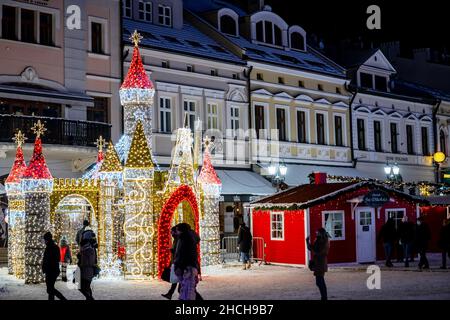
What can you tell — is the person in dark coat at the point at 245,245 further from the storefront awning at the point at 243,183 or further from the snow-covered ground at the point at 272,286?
the storefront awning at the point at 243,183

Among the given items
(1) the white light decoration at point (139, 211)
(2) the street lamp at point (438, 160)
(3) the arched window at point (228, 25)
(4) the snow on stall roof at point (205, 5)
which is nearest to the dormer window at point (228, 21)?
(3) the arched window at point (228, 25)

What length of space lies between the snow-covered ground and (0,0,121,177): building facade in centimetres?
598

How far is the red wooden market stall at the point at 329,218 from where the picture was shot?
24719 millimetres

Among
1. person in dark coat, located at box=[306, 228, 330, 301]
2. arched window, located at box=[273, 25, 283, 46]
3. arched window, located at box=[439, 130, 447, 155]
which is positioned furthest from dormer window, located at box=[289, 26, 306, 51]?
person in dark coat, located at box=[306, 228, 330, 301]

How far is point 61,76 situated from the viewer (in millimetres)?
28125

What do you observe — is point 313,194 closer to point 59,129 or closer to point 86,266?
point 59,129

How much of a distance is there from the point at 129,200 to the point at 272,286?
4490mm

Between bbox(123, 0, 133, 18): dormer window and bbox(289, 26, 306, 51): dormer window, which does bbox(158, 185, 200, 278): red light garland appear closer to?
bbox(123, 0, 133, 18): dormer window

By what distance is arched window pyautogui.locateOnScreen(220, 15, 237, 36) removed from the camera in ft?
120

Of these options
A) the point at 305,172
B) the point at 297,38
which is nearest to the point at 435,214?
the point at 305,172
